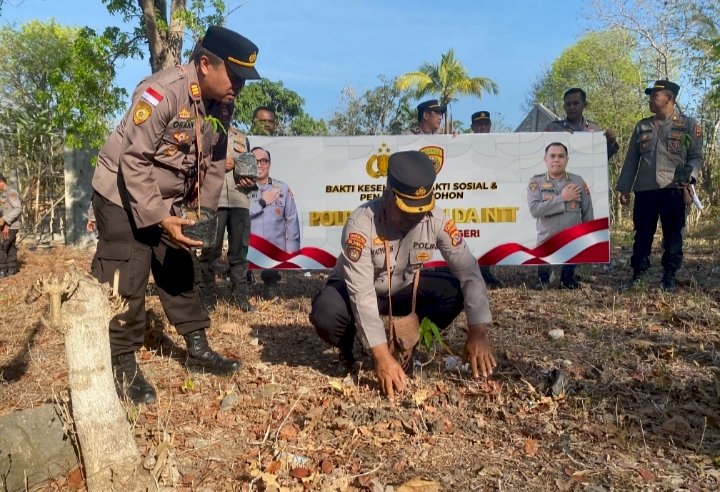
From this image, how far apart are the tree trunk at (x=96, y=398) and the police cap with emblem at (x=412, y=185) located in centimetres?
135

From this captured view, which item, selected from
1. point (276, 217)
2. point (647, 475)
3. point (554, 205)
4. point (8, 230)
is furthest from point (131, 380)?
point (8, 230)

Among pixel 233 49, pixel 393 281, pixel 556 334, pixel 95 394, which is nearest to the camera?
pixel 95 394

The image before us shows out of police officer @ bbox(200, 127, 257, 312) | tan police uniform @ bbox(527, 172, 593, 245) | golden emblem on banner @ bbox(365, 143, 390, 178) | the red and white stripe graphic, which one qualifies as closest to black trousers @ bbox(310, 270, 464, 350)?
police officer @ bbox(200, 127, 257, 312)

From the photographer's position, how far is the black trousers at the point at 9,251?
8.23 m

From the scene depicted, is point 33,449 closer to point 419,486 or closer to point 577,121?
point 419,486

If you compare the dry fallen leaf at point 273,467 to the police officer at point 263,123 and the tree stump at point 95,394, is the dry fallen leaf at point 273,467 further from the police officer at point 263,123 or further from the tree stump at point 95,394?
the police officer at point 263,123

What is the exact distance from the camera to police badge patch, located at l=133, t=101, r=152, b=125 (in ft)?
9.34

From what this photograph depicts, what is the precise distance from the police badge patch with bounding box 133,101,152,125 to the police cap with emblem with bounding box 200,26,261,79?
44 cm

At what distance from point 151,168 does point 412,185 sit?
4.30 feet

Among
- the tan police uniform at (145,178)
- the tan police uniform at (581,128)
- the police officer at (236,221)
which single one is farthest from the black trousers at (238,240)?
the tan police uniform at (581,128)

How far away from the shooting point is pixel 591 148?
18.6 feet

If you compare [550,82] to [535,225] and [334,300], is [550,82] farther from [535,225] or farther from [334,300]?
[334,300]

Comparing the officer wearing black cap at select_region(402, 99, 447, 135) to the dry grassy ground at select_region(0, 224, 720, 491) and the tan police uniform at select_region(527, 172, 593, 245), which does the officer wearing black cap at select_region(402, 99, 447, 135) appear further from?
the dry grassy ground at select_region(0, 224, 720, 491)

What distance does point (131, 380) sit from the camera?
9.91 ft
